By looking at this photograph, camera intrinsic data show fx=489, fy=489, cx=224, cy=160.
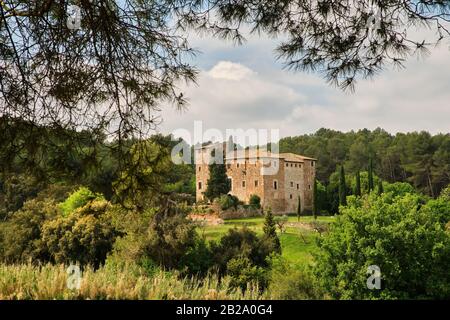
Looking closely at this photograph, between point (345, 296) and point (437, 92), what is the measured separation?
9.49 m

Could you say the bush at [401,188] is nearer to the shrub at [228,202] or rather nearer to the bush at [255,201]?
the bush at [255,201]

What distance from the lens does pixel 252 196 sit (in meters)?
34.6

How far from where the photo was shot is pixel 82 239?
17047mm

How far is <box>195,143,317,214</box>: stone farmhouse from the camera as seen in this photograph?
113ft

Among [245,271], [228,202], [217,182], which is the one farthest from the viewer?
[217,182]

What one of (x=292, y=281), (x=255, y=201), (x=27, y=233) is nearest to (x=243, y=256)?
(x=292, y=281)

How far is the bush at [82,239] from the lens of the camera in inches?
680

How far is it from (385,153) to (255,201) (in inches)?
463

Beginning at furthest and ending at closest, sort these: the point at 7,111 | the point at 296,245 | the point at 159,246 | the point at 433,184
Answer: the point at 433,184 < the point at 296,245 < the point at 159,246 < the point at 7,111

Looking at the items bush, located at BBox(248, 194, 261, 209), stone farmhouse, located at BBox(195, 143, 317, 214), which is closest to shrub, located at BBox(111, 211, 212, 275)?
stone farmhouse, located at BBox(195, 143, 317, 214)

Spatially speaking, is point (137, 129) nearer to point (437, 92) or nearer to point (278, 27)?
point (278, 27)

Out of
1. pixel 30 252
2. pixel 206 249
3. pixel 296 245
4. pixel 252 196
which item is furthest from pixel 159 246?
pixel 252 196

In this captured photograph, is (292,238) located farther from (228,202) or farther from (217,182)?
(217,182)

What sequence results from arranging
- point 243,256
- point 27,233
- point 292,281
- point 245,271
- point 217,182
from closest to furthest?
point 292,281
point 245,271
point 243,256
point 27,233
point 217,182
